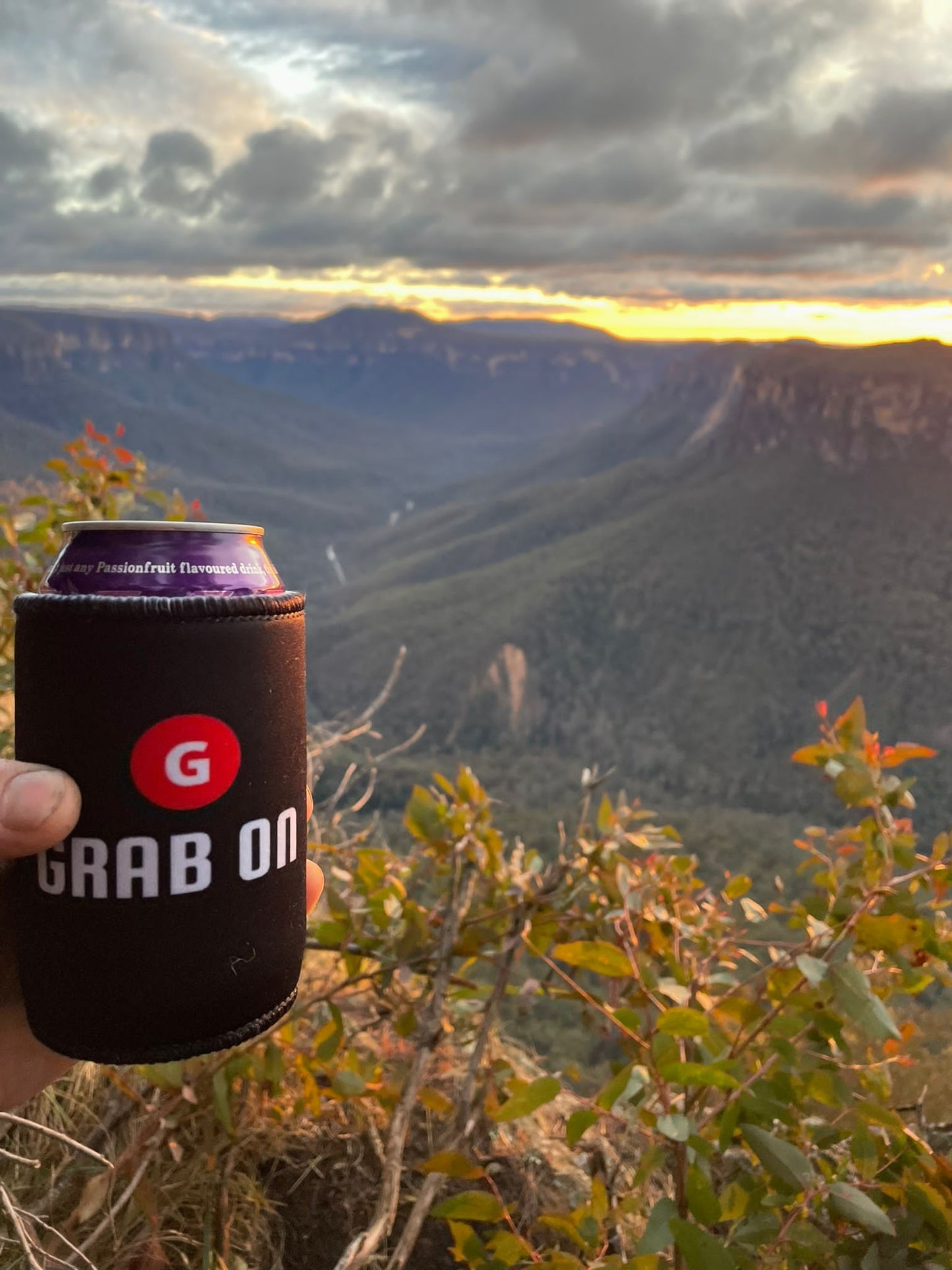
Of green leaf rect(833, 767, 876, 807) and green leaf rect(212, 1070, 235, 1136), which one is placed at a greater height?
green leaf rect(833, 767, 876, 807)

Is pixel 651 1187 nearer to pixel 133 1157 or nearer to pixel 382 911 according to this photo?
pixel 382 911

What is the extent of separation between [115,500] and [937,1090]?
312 centimetres

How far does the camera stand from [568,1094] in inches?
90.4

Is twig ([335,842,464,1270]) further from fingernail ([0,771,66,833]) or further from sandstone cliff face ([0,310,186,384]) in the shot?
sandstone cliff face ([0,310,186,384])

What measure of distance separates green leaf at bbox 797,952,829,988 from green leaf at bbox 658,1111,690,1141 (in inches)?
11.9

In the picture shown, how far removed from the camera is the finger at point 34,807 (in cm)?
125

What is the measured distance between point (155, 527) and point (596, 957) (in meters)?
0.98

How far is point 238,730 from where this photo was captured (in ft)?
4.42

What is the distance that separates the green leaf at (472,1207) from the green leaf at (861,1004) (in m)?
0.67

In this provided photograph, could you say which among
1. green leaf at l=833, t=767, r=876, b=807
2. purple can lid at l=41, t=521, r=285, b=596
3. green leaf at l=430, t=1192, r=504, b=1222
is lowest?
green leaf at l=430, t=1192, r=504, b=1222

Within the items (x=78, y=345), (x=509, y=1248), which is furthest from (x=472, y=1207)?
(x=78, y=345)

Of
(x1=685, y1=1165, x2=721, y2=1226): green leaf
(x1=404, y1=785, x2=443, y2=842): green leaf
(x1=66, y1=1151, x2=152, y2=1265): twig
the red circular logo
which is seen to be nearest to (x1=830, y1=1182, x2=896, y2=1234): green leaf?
(x1=685, y1=1165, x2=721, y2=1226): green leaf

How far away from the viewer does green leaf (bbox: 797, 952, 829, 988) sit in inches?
62.6

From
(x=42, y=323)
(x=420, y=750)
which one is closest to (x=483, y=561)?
(x=420, y=750)
